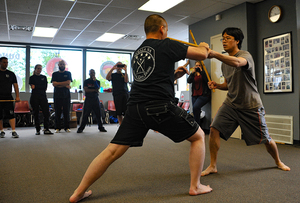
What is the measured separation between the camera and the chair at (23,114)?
836cm

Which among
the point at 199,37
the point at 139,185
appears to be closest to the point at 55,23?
the point at 199,37

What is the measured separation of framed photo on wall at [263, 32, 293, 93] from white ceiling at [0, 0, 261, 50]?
1.03 meters

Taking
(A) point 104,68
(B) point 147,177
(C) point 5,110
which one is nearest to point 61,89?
(C) point 5,110

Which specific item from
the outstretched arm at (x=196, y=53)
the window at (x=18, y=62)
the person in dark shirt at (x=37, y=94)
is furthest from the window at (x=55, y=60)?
the outstretched arm at (x=196, y=53)

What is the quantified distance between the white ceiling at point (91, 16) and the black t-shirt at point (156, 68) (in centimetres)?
413

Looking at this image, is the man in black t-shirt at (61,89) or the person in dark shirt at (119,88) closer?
the person in dark shirt at (119,88)

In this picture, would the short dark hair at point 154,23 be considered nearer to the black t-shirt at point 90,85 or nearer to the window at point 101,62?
the black t-shirt at point 90,85

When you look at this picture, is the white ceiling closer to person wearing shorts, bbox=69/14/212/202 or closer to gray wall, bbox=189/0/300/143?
gray wall, bbox=189/0/300/143

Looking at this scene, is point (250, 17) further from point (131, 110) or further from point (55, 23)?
point (55, 23)

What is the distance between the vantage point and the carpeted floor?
6.40 feet

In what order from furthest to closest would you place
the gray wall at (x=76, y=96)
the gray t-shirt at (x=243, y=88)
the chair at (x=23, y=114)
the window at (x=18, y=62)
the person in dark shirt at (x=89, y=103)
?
the window at (x=18, y=62)
the gray wall at (x=76, y=96)
the chair at (x=23, y=114)
the person in dark shirt at (x=89, y=103)
the gray t-shirt at (x=243, y=88)

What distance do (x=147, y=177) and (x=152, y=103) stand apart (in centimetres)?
100

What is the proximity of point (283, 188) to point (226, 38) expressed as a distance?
1.47 m

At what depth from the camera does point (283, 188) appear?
83.7 inches
